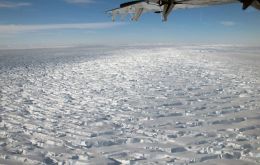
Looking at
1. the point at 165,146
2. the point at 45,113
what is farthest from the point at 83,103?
the point at 165,146

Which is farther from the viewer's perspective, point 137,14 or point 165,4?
point 137,14

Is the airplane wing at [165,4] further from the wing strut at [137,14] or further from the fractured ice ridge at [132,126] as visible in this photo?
the fractured ice ridge at [132,126]

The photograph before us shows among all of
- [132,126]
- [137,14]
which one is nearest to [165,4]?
[137,14]

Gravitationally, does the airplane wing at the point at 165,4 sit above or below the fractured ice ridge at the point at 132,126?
above

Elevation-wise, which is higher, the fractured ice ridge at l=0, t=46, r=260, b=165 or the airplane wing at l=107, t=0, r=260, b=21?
the airplane wing at l=107, t=0, r=260, b=21

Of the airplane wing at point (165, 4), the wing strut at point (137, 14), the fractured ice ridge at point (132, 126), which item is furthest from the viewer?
the wing strut at point (137, 14)

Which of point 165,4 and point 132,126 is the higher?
point 165,4

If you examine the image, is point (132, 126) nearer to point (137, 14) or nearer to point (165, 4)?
point (137, 14)

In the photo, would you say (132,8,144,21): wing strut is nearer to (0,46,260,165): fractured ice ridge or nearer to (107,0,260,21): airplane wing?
(107,0,260,21): airplane wing

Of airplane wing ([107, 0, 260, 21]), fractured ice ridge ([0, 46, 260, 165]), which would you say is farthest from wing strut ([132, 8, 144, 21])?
fractured ice ridge ([0, 46, 260, 165])

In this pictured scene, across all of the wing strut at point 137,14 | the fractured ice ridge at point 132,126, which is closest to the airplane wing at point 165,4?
the wing strut at point 137,14

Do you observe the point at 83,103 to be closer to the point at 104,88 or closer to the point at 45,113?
the point at 45,113

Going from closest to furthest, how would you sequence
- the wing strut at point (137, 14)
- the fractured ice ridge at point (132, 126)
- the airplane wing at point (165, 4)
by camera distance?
1. the airplane wing at point (165, 4)
2. the fractured ice ridge at point (132, 126)
3. the wing strut at point (137, 14)
